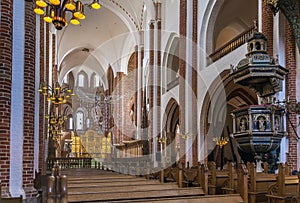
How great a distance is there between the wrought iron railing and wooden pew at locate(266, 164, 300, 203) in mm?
7203

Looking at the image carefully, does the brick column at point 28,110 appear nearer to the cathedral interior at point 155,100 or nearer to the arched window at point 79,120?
the cathedral interior at point 155,100

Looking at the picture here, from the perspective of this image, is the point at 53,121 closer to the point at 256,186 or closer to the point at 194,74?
the point at 194,74

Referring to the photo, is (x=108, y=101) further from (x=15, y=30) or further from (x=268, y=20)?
(x=15, y=30)

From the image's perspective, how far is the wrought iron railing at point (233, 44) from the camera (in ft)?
40.5

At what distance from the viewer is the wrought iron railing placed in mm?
12345

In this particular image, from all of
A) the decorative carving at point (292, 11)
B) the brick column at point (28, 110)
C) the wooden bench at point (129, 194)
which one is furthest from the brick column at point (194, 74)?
the wooden bench at point (129, 194)

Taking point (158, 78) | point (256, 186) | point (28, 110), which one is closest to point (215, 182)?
point (256, 186)

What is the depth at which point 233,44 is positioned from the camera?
13.5m

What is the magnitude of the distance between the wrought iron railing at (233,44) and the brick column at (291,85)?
6.69ft

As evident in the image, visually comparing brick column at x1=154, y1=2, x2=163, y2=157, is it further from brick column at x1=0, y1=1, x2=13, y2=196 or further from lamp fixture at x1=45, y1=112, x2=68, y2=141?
brick column at x1=0, y1=1, x2=13, y2=196

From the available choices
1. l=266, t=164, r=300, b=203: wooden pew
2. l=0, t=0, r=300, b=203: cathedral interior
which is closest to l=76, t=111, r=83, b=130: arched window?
l=0, t=0, r=300, b=203: cathedral interior

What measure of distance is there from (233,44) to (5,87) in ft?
30.2

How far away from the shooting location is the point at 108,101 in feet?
111

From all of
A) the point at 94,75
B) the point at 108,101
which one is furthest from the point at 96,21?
the point at 94,75
